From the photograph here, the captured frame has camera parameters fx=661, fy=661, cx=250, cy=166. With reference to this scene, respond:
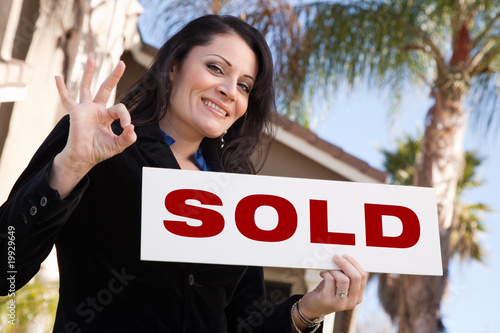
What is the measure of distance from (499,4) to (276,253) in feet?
28.5

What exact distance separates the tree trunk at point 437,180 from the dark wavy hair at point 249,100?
21.3 feet

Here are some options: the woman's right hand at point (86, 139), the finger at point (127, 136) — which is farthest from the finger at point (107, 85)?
the finger at point (127, 136)

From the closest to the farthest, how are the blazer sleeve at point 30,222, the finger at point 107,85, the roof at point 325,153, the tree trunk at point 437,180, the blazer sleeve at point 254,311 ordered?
1. the blazer sleeve at point 30,222
2. the finger at point 107,85
3. the blazer sleeve at point 254,311
4. the roof at point 325,153
5. the tree trunk at point 437,180

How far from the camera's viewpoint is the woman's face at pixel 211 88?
212 centimetres

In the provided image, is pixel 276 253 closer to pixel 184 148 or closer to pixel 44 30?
pixel 184 148

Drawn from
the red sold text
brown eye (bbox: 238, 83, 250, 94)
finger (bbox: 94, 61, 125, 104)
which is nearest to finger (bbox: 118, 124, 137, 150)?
finger (bbox: 94, 61, 125, 104)

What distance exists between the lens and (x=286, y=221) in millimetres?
2039

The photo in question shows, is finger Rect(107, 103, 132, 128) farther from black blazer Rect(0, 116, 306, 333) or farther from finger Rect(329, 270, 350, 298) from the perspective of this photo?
finger Rect(329, 270, 350, 298)

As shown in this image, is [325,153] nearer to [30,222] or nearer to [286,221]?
[286,221]

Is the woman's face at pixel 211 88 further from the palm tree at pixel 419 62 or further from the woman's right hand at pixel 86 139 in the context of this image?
the palm tree at pixel 419 62

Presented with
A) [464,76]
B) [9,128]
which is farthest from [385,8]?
[9,128]

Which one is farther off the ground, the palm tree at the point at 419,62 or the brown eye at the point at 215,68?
the palm tree at the point at 419,62

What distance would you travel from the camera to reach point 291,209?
6.74 feet

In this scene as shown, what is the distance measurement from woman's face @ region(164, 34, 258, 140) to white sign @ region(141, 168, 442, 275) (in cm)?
23
